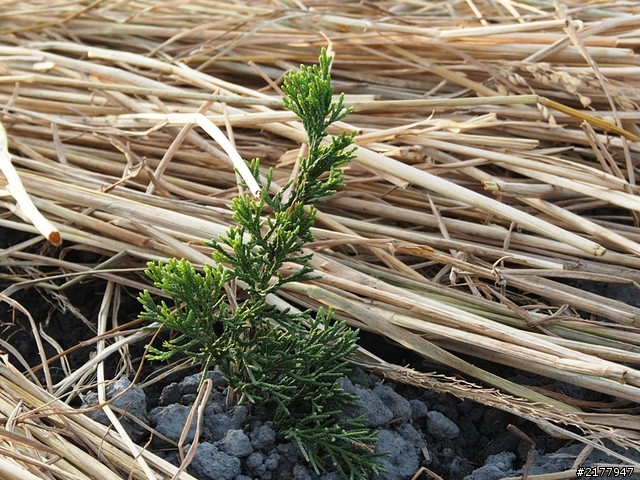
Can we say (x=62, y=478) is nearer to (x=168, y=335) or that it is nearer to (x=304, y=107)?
(x=168, y=335)

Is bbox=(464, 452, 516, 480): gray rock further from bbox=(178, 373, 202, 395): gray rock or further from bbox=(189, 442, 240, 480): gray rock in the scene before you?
bbox=(178, 373, 202, 395): gray rock

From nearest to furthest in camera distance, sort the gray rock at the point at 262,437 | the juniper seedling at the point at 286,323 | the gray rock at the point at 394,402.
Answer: the juniper seedling at the point at 286,323 < the gray rock at the point at 262,437 < the gray rock at the point at 394,402

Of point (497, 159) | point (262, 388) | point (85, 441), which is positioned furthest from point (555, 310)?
point (85, 441)

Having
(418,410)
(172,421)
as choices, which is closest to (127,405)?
(172,421)

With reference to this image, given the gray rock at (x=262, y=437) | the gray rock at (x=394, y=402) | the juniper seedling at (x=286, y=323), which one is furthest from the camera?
the gray rock at (x=394, y=402)

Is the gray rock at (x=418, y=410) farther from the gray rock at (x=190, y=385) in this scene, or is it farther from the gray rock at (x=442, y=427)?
the gray rock at (x=190, y=385)

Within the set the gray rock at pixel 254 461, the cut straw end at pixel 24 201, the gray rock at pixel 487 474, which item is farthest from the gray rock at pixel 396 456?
the cut straw end at pixel 24 201
